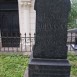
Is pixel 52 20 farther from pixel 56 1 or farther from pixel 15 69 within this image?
pixel 15 69

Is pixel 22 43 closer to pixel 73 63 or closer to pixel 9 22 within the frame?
pixel 9 22

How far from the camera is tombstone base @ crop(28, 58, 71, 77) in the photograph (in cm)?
533

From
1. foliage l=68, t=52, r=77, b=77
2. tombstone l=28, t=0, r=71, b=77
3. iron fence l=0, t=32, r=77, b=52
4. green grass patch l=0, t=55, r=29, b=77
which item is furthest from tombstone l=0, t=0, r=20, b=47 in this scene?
tombstone l=28, t=0, r=71, b=77

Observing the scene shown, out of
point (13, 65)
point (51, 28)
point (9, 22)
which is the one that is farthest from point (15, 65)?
point (9, 22)

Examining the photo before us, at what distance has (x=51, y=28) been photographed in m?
5.35

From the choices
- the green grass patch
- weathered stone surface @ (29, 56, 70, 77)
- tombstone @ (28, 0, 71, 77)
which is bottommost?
the green grass patch

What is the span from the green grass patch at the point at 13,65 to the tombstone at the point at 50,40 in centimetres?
168

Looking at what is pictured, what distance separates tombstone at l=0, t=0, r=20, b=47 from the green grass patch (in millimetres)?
2281

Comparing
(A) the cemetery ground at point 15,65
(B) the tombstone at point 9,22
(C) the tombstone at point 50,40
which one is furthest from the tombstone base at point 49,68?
(B) the tombstone at point 9,22

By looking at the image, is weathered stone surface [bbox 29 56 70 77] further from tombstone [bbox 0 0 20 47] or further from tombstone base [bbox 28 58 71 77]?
tombstone [bbox 0 0 20 47]

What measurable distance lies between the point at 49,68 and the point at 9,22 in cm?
662

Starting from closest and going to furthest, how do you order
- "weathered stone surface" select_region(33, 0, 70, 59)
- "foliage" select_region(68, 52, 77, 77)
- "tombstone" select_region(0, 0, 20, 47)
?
1. "weathered stone surface" select_region(33, 0, 70, 59)
2. "foliage" select_region(68, 52, 77, 77)
3. "tombstone" select_region(0, 0, 20, 47)

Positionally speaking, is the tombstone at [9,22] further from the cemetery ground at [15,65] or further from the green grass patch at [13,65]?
the green grass patch at [13,65]

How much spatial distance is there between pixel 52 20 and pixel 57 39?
0.42 metres
